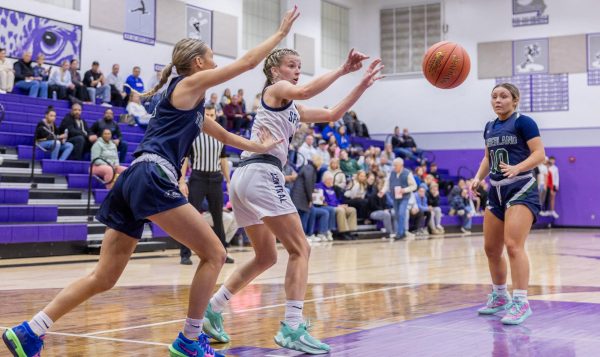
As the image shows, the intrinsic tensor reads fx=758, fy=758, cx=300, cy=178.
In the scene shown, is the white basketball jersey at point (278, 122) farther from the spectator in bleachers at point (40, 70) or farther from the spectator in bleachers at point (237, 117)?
the spectator in bleachers at point (237, 117)

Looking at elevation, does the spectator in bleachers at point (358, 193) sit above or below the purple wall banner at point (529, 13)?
below

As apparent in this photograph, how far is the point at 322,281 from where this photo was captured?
8.66 m

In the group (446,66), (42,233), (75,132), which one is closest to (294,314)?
(446,66)

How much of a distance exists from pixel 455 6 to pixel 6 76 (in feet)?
54.5

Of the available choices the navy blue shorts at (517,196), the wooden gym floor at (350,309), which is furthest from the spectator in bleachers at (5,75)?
the navy blue shorts at (517,196)

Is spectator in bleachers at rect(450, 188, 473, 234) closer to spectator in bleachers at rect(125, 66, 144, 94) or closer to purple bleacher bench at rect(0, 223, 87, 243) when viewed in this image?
spectator in bleachers at rect(125, 66, 144, 94)

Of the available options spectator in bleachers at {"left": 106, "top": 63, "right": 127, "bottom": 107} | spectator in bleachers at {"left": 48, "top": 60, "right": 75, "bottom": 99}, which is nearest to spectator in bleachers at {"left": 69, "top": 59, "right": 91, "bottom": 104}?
spectator in bleachers at {"left": 48, "top": 60, "right": 75, "bottom": 99}

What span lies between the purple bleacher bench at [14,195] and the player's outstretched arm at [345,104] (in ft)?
25.2

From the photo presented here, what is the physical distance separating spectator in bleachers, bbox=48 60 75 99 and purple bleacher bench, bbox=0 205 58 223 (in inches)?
207

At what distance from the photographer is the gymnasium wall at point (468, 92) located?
24812mm

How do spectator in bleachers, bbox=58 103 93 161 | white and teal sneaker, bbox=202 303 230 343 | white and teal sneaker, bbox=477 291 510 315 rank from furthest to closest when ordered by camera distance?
spectator in bleachers, bbox=58 103 93 161 → white and teal sneaker, bbox=477 291 510 315 → white and teal sneaker, bbox=202 303 230 343

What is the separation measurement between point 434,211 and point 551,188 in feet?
21.5

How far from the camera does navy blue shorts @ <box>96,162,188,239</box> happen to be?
157 inches

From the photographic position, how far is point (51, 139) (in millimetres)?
13945
